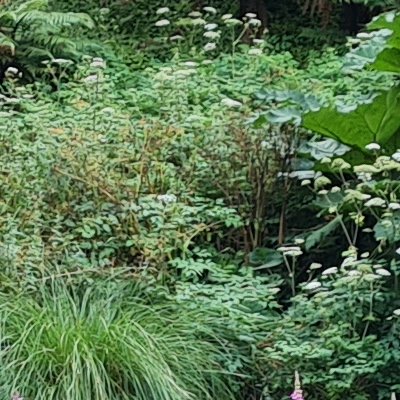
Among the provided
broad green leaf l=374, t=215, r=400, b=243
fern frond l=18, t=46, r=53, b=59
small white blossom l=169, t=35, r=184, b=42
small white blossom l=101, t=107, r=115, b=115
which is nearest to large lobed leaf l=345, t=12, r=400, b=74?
broad green leaf l=374, t=215, r=400, b=243

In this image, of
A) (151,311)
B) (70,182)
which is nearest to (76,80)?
(70,182)

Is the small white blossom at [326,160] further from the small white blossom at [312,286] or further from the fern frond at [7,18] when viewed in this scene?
the fern frond at [7,18]

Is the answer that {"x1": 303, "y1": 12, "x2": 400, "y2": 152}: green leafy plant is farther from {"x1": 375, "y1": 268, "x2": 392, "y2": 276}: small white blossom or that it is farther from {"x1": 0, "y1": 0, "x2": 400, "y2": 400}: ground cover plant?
{"x1": 375, "y1": 268, "x2": 392, "y2": 276}: small white blossom

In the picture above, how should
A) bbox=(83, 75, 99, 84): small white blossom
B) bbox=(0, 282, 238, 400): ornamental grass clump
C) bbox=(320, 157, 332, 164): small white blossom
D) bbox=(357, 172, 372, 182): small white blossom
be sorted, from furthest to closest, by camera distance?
bbox=(83, 75, 99, 84): small white blossom < bbox=(320, 157, 332, 164): small white blossom < bbox=(357, 172, 372, 182): small white blossom < bbox=(0, 282, 238, 400): ornamental grass clump

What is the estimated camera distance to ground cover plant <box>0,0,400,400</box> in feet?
11.8

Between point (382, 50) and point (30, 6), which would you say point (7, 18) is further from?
point (382, 50)

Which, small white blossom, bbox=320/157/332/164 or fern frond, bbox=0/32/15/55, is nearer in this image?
small white blossom, bbox=320/157/332/164

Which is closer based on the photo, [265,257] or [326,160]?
[326,160]

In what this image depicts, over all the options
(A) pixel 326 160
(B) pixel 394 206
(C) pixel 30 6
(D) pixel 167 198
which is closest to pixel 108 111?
(D) pixel 167 198

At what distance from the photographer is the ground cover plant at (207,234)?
359cm

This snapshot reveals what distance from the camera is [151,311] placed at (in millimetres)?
3861

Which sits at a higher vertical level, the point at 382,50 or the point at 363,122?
the point at 382,50

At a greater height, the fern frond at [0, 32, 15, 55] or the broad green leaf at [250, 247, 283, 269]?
the broad green leaf at [250, 247, 283, 269]

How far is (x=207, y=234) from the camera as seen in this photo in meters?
4.44
